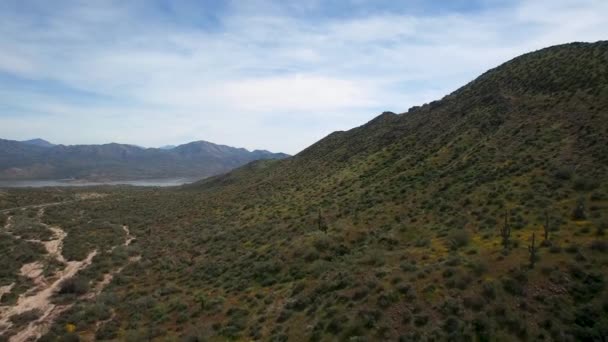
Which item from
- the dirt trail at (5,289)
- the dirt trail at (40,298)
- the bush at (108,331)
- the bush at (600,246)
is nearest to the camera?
the bush at (600,246)

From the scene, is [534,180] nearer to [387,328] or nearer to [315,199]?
[387,328]

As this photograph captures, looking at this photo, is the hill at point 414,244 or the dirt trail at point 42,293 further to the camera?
the dirt trail at point 42,293

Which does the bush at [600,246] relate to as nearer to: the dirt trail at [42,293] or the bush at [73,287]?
the dirt trail at [42,293]

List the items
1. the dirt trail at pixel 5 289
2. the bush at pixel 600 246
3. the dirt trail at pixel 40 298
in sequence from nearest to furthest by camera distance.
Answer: the bush at pixel 600 246
the dirt trail at pixel 40 298
the dirt trail at pixel 5 289

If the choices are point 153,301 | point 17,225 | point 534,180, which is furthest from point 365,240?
point 17,225

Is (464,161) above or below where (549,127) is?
below

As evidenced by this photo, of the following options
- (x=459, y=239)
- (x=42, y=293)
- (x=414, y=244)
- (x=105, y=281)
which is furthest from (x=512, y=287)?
(x=42, y=293)

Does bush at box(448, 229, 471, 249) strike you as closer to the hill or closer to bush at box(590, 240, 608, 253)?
the hill

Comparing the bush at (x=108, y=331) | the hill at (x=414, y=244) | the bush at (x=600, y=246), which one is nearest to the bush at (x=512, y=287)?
the hill at (x=414, y=244)

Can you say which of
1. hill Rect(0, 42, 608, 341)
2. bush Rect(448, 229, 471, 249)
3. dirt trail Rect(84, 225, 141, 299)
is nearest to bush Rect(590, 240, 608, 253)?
hill Rect(0, 42, 608, 341)
